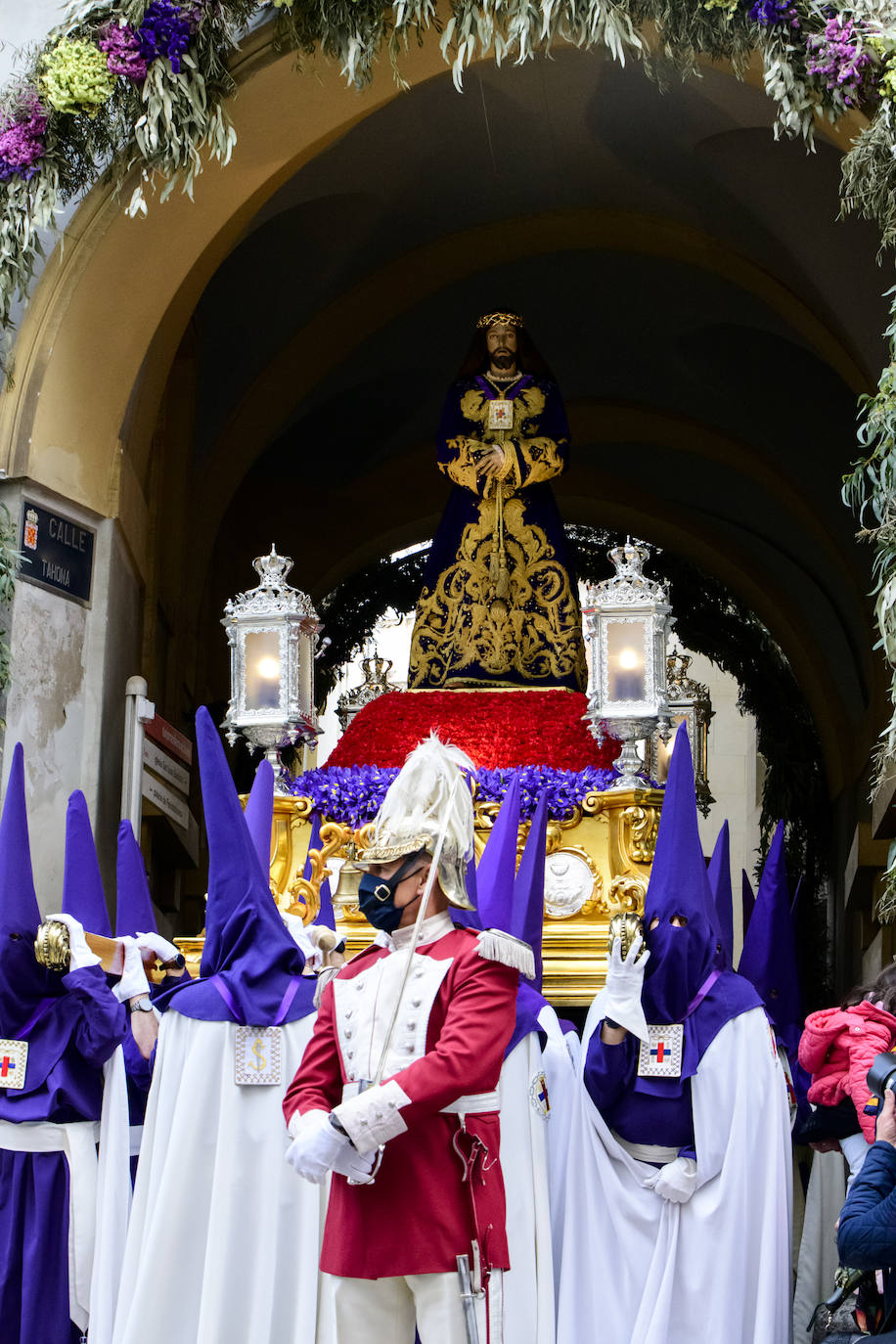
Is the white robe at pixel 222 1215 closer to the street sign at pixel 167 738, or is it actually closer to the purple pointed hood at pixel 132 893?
the purple pointed hood at pixel 132 893

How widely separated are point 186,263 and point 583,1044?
4410mm

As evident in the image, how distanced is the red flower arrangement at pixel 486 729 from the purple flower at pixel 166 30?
3.24m

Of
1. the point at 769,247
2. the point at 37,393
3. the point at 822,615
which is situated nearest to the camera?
the point at 37,393

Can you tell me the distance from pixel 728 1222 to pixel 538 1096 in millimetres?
784

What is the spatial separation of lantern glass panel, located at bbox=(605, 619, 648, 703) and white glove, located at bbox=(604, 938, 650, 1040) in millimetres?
2751

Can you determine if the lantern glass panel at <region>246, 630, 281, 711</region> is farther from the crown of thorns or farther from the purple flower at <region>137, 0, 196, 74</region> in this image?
the crown of thorns

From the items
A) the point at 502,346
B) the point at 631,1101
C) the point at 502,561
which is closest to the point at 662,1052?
the point at 631,1101

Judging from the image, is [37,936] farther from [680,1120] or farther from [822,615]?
[822,615]

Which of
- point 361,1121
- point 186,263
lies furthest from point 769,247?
point 361,1121

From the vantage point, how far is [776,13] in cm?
679

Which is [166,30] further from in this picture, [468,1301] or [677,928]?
[468,1301]

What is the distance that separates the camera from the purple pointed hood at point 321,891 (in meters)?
6.99

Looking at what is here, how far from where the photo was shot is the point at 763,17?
679 cm

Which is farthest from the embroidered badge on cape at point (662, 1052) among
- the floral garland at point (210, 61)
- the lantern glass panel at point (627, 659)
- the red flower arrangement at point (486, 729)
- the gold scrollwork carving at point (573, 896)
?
the red flower arrangement at point (486, 729)
